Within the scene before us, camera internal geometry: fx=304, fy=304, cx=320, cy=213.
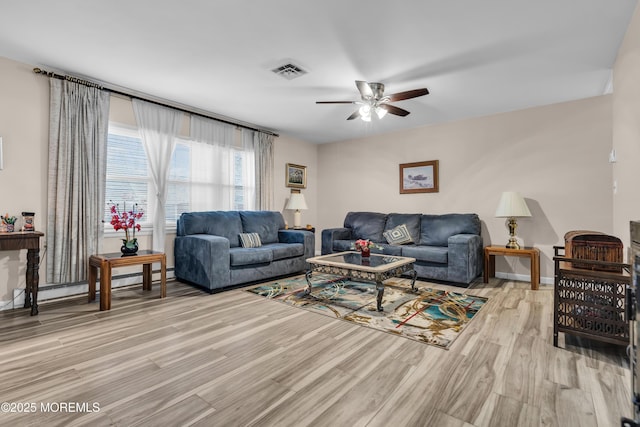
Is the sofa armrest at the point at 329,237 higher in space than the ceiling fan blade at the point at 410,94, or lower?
lower

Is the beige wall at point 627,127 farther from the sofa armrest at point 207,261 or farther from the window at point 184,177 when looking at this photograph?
the window at point 184,177

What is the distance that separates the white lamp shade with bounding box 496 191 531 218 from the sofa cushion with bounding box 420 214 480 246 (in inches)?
19.2

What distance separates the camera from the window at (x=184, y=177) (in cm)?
381

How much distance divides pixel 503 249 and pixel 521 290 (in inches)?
22.0

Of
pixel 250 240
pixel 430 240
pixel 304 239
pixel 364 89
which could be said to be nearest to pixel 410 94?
pixel 364 89

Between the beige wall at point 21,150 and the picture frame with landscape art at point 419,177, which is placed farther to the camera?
the picture frame with landscape art at point 419,177

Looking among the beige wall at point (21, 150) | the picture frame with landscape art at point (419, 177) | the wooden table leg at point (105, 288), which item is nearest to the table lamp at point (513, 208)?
the picture frame with landscape art at point (419, 177)

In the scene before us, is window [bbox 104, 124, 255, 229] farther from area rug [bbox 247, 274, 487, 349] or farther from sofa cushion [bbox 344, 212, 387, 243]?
sofa cushion [bbox 344, 212, 387, 243]

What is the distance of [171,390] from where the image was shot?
1694mm

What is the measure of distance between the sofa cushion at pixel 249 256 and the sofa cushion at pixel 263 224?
721 millimetres

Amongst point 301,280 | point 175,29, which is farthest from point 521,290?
point 175,29

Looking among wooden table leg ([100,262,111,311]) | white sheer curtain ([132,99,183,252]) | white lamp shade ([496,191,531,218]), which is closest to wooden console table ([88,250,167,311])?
wooden table leg ([100,262,111,311])

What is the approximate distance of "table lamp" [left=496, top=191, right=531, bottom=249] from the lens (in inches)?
156

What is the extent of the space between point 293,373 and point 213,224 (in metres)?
2.93
